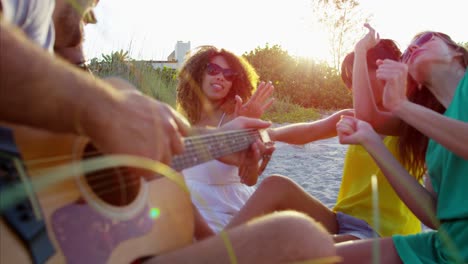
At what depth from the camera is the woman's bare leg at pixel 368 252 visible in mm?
2143

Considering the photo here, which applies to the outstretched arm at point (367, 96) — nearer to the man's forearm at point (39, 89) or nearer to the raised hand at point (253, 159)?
the raised hand at point (253, 159)

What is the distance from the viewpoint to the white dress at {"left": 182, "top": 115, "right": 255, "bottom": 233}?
3111 mm

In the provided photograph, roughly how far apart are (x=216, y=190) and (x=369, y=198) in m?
1.07

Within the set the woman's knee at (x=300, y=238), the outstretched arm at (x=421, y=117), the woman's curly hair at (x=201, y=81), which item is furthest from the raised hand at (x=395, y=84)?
the woman's curly hair at (x=201, y=81)

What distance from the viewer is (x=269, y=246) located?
1.52m

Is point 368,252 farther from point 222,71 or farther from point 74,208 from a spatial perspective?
point 222,71

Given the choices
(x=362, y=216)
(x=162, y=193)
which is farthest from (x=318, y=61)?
(x=162, y=193)

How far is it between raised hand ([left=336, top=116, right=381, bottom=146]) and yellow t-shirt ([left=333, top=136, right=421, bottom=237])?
543 mm

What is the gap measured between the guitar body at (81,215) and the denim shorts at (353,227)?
1579 millimetres

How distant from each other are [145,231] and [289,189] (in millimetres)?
1540

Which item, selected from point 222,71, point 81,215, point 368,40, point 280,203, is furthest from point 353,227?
point 81,215

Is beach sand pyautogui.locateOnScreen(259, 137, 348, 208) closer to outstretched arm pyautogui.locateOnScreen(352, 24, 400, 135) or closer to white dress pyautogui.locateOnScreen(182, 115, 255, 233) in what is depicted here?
white dress pyautogui.locateOnScreen(182, 115, 255, 233)

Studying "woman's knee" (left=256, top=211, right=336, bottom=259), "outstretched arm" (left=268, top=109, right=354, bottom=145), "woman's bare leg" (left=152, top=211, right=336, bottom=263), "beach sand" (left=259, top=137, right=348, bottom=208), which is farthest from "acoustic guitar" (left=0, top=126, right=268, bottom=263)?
"beach sand" (left=259, top=137, right=348, bottom=208)

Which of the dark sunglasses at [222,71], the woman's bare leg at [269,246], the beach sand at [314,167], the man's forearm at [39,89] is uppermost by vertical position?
the dark sunglasses at [222,71]
